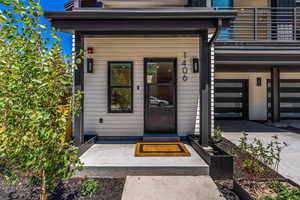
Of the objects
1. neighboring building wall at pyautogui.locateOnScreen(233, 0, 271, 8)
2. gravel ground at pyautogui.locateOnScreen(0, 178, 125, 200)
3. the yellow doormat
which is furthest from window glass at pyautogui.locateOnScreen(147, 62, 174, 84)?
neighboring building wall at pyautogui.locateOnScreen(233, 0, 271, 8)

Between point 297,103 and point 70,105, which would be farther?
point 297,103

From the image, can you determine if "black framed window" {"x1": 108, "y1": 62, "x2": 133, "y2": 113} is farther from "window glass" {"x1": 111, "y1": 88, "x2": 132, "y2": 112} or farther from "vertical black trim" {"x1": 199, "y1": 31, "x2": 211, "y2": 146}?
"vertical black trim" {"x1": 199, "y1": 31, "x2": 211, "y2": 146}

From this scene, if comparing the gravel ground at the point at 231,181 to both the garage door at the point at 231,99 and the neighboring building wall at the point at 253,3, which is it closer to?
the garage door at the point at 231,99

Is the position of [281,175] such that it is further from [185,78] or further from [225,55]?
[225,55]

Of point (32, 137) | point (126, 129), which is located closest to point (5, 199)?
point (32, 137)

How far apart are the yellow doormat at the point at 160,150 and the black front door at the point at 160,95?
622 millimetres

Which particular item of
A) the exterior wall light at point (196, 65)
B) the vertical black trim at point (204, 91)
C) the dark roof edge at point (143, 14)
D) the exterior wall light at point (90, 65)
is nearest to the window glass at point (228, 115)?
the exterior wall light at point (196, 65)

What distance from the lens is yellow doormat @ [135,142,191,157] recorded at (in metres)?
3.42

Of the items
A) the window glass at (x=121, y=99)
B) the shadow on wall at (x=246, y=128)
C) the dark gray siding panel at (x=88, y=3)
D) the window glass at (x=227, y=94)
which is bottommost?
the shadow on wall at (x=246, y=128)

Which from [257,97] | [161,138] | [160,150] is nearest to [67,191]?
[160,150]

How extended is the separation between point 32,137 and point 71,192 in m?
1.32

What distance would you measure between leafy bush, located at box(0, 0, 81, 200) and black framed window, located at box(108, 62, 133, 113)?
3.09 meters

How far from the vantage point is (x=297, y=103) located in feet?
27.8

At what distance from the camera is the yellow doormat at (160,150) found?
3422 mm
